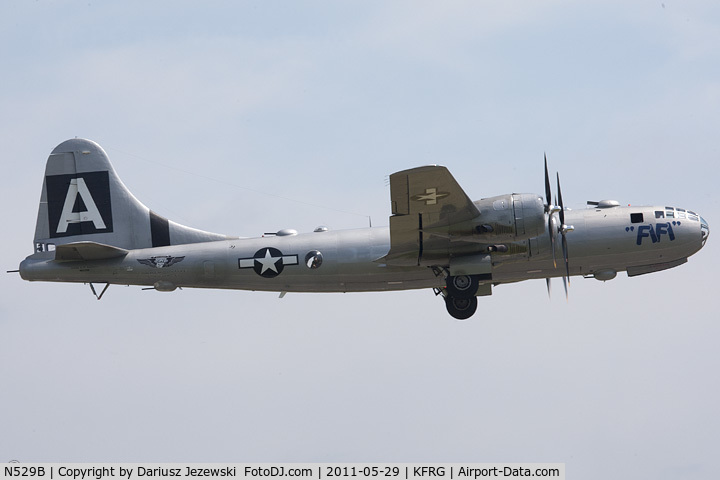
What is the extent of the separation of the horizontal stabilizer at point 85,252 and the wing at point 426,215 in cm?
941

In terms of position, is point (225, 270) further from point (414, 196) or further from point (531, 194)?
point (531, 194)

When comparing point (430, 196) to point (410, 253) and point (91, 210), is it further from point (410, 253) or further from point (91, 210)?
point (91, 210)

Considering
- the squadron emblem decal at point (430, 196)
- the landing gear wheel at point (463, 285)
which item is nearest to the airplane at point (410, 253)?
the landing gear wheel at point (463, 285)

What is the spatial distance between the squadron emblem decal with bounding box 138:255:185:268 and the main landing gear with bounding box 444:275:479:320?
9.29 metres

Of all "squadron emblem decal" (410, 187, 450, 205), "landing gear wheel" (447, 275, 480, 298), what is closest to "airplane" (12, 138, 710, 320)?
"landing gear wheel" (447, 275, 480, 298)

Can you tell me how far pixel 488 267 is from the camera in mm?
33438

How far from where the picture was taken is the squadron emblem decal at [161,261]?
3469 cm

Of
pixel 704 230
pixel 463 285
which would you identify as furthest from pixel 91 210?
pixel 704 230

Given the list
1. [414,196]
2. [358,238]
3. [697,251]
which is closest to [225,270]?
[358,238]

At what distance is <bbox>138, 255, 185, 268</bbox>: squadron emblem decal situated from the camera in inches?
1366

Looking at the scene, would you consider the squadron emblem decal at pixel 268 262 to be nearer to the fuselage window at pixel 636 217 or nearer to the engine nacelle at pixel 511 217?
the engine nacelle at pixel 511 217

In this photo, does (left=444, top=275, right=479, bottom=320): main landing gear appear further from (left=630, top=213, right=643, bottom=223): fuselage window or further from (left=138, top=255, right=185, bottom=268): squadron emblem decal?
(left=138, top=255, right=185, bottom=268): squadron emblem decal

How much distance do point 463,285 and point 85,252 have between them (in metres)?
12.9

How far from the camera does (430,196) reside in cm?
3088
